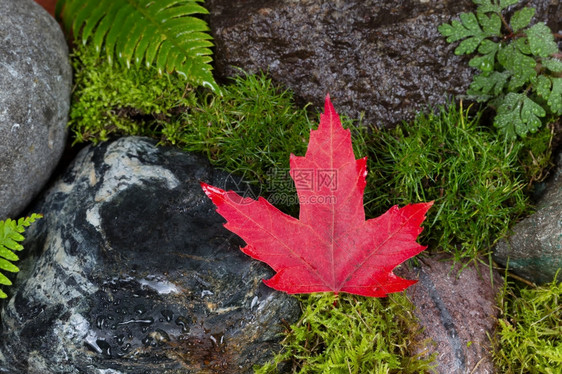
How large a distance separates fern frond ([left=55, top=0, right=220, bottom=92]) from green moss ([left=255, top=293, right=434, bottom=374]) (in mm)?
1648

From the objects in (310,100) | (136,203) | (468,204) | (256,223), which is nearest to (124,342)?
(136,203)

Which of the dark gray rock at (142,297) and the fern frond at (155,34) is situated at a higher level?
the fern frond at (155,34)

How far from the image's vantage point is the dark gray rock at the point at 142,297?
2.56 metres

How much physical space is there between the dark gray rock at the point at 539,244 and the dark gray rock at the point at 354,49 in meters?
0.97

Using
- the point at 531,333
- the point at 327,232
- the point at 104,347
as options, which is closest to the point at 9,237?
the point at 104,347

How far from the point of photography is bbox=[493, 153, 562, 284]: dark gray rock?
116 inches

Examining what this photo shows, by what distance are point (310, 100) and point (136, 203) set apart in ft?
4.69

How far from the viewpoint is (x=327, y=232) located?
97.0 inches

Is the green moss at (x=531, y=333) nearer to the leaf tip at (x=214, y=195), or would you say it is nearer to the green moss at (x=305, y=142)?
the green moss at (x=305, y=142)

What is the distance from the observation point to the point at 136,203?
2.83 meters

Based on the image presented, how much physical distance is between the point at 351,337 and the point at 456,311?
0.72 m

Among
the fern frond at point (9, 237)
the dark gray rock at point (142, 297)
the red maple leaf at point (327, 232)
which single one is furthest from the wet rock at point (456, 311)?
the fern frond at point (9, 237)

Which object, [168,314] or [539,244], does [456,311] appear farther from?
[168,314]

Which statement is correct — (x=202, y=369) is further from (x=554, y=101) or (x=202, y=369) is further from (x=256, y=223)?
(x=554, y=101)
